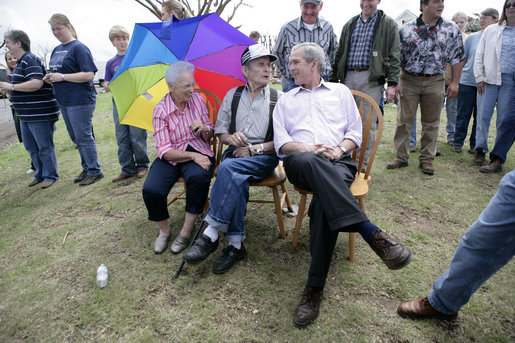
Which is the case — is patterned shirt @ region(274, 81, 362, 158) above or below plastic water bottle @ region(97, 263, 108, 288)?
above

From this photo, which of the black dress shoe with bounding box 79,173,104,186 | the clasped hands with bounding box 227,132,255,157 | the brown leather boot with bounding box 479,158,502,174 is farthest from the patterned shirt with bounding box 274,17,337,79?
the black dress shoe with bounding box 79,173,104,186

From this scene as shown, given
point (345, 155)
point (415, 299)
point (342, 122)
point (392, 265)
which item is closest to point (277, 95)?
point (342, 122)

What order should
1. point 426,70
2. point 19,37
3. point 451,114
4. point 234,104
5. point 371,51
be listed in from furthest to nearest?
point 451,114 < point 19,37 < point 426,70 < point 371,51 < point 234,104

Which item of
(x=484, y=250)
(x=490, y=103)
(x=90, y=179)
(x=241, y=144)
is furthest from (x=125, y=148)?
(x=490, y=103)

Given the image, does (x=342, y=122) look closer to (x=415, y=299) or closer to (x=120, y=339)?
(x=415, y=299)

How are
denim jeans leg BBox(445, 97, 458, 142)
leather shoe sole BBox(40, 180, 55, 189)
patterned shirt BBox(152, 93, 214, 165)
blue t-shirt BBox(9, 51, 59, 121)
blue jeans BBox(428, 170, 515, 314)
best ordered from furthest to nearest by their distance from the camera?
denim jeans leg BBox(445, 97, 458, 142), leather shoe sole BBox(40, 180, 55, 189), blue t-shirt BBox(9, 51, 59, 121), patterned shirt BBox(152, 93, 214, 165), blue jeans BBox(428, 170, 515, 314)

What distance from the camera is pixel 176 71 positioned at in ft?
8.21

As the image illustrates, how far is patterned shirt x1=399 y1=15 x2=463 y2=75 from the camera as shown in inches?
140

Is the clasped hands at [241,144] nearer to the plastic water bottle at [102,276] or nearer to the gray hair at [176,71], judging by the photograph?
the gray hair at [176,71]

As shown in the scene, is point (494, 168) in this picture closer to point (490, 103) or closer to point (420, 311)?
point (490, 103)

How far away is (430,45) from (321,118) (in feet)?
7.44

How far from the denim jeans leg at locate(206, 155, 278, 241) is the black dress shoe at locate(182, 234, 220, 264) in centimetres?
14

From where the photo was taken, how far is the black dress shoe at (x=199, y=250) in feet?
7.08

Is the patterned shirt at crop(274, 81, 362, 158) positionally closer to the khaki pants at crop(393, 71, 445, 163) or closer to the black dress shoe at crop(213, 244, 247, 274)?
the black dress shoe at crop(213, 244, 247, 274)
